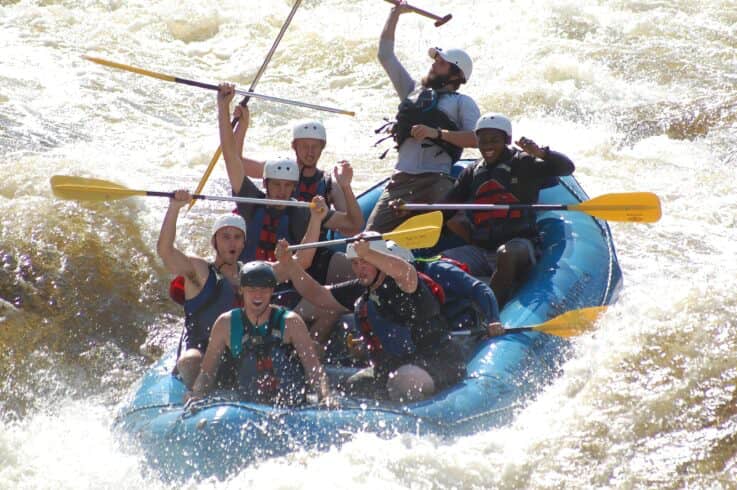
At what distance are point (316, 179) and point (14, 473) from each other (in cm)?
202

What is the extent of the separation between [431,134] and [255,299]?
5.90 ft

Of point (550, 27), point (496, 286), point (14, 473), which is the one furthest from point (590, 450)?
point (550, 27)

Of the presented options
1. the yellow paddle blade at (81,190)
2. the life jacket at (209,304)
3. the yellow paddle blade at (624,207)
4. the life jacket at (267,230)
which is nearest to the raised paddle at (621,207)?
the yellow paddle blade at (624,207)

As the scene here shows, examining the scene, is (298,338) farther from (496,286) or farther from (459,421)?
(496,286)

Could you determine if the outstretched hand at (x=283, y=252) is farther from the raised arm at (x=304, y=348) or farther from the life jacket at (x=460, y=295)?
the life jacket at (x=460, y=295)

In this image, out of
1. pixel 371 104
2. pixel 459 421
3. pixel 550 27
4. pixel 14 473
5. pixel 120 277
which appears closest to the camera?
pixel 459 421

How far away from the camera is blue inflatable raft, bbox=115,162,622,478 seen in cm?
438

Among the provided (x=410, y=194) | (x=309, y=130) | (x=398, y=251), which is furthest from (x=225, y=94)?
(x=398, y=251)

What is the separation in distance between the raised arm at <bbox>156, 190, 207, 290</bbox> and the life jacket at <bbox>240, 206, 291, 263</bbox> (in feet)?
1.75

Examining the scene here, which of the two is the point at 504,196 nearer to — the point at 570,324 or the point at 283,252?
the point at 570,324

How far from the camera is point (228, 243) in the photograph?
5.02 metres

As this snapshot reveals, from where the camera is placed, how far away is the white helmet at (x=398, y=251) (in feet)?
15.7

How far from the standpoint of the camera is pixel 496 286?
223 inches

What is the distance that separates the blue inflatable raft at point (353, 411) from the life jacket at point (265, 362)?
133 mm
